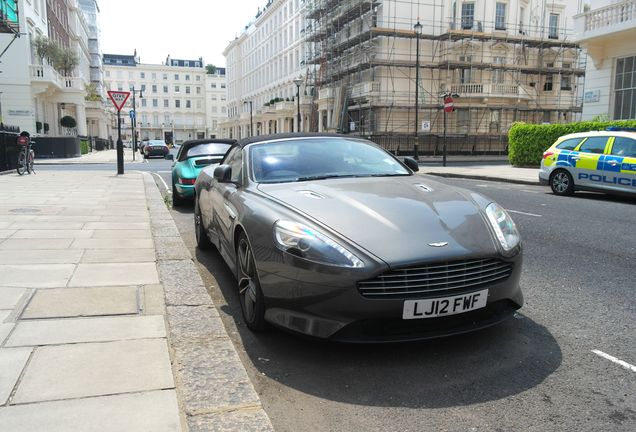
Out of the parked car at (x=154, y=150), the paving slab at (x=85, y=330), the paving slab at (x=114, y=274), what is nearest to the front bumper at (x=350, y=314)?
the paving slab at (x=85, y=330)

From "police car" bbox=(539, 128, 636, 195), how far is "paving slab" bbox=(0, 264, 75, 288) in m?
11.3

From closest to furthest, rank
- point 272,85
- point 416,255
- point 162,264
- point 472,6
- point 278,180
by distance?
point 416,255 < point 278,180 < point 162,264 < point 472,6 < point 272,85

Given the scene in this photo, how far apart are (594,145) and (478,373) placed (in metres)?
11.2

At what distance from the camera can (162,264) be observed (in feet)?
17.5

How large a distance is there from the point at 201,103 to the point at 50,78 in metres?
96.1

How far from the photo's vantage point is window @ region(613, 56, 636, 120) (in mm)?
22016

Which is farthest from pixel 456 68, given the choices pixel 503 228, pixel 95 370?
pixel 95 370

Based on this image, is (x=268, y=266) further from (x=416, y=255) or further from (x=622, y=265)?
(x=622, y=265)

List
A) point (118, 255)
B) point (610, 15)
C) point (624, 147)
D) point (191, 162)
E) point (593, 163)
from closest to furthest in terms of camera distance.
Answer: point (118, 255) → point (191, 162) → point (624, 147) → point (593, 163) → point (610, 15)

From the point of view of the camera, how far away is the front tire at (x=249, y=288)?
353 centimetres

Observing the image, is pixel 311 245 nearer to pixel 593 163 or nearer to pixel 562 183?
pixel 593 163

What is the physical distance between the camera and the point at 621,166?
1160 cm

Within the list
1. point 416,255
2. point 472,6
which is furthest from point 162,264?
point 472,6

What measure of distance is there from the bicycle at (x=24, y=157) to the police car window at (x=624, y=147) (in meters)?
17.5
